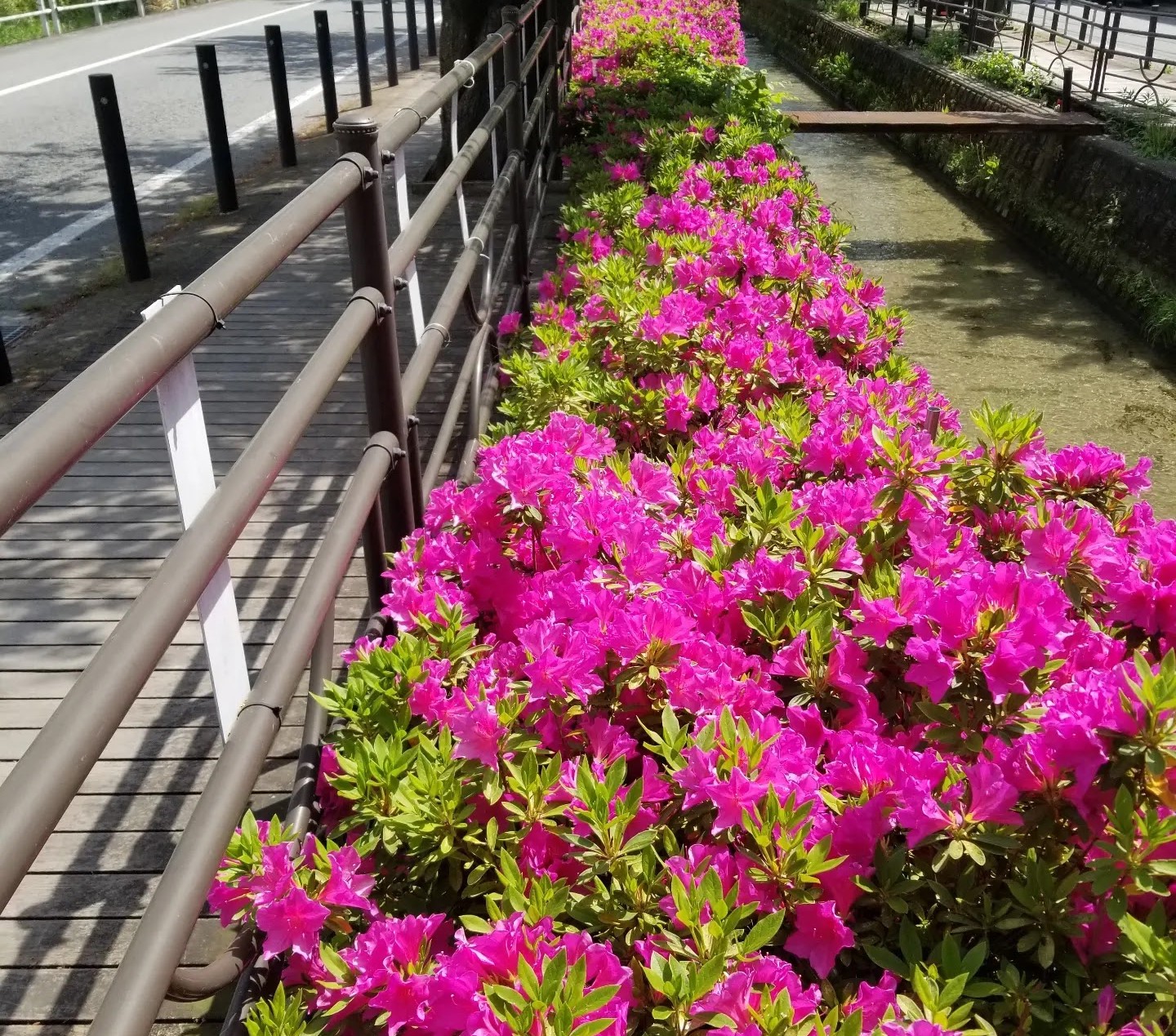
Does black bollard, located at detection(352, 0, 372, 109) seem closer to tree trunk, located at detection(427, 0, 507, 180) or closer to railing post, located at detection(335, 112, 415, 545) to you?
tree trunk, located at detection(427, 0, 507, 180)

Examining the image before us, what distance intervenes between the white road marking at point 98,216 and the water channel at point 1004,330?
5.35 meters

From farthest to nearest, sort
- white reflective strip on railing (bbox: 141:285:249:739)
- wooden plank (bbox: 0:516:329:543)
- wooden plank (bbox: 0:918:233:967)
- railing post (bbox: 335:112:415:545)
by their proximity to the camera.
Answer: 1. wooden plank (bbox: 0:516:329:543)
2. wooden plank (bbox: 0:918:233:967)
3. railing post (bbox: 335:112:415:545)
4. white reflective strip on railing (bbox: 141:285:249:739)

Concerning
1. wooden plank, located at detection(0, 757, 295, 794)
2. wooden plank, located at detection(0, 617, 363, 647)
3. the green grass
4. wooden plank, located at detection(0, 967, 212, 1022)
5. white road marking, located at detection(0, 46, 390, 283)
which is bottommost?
white road marking, located at detection(0, 46, 390, 283)

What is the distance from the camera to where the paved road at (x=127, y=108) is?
7.98 meters

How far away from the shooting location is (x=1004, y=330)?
7.02 metres

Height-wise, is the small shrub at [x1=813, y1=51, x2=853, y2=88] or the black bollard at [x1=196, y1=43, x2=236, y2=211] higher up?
the black bollard at [x1=196, y1=43, x2=236, y2=211]

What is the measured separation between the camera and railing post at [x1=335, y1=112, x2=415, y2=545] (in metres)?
1.99

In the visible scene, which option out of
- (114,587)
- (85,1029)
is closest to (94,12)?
(114,587)

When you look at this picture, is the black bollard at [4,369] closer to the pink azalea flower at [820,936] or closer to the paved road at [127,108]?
the paved road at [127,108]

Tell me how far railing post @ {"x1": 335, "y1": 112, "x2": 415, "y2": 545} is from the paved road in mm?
4830

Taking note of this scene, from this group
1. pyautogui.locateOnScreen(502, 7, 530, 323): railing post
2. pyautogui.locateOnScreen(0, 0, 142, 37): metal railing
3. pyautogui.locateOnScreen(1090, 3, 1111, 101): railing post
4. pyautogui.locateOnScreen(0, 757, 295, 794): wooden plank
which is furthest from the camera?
pyautogui.locateOnScreen(0, 0, 142, 37): metal railing

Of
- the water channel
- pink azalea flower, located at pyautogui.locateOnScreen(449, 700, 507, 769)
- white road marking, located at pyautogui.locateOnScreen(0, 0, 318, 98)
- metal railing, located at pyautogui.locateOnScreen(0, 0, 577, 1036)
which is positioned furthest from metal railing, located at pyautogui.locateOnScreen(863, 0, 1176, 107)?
white road marking, located at pyautogui.locateOnScreen(0, 0, 318, 98)

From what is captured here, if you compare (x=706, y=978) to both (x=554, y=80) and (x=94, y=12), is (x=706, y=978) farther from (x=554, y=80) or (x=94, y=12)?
(x=94, y=12)

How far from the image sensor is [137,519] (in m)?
3.69
